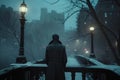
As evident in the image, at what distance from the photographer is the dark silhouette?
28.2ft

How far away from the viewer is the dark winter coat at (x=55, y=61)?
28.2 ft

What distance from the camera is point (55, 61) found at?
867 centimetres

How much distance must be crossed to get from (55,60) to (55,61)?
35mm

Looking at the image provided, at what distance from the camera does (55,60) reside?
8.69 metres

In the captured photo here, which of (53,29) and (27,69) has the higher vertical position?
(53,29)

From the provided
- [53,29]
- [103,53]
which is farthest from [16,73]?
[53,29]

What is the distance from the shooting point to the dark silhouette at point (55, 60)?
28.2 ft

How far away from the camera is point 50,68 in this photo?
8.61m

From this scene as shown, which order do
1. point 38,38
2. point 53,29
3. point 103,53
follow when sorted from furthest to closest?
point 53,29 < point 38,38 < point 103,53

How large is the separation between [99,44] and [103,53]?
2.69 m

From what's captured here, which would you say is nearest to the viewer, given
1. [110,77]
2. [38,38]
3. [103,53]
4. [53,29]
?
[110,77]

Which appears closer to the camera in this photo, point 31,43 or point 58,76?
point 58,76

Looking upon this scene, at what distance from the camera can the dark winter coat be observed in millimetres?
8586

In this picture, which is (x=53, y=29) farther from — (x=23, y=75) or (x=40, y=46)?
(x=23, y=75)
